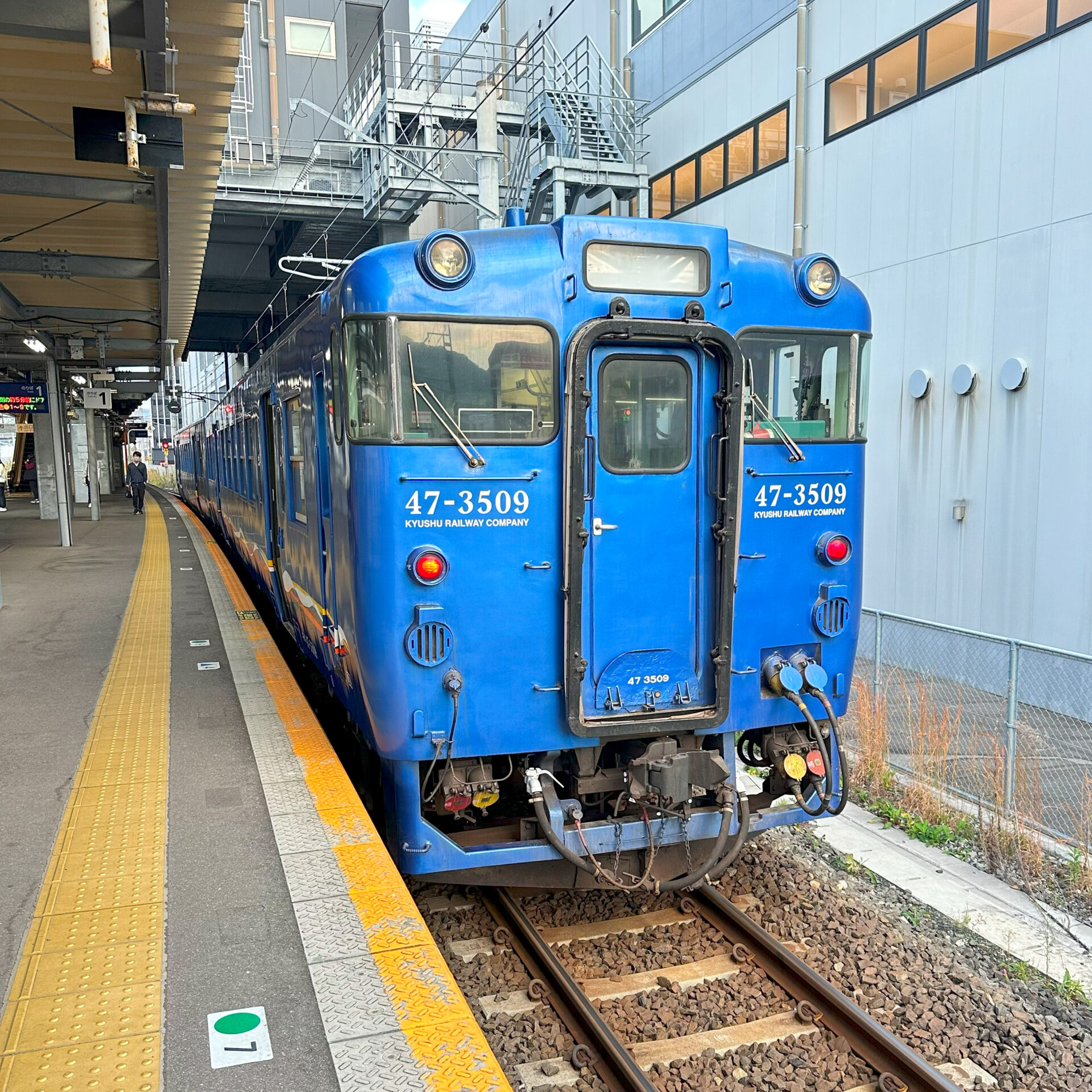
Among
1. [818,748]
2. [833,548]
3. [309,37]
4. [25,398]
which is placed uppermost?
[309,37]

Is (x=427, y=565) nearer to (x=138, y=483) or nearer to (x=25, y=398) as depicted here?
(x=25, y=398)

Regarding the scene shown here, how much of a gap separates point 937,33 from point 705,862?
10.3 metres

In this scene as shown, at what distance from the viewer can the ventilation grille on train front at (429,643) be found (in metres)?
4.27

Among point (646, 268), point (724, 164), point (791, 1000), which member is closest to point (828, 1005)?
point (791, 1000)

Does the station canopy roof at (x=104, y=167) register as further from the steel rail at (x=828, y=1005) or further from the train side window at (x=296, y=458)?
the steel rail at (x=828, y=1005)

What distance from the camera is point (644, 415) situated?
454cm

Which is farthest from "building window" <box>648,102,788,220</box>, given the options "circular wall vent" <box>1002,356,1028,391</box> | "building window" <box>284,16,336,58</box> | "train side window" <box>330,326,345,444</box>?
"building window" <box>284,16,336,58</box>

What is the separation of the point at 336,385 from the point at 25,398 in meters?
18.2

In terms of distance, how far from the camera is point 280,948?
3404 mm

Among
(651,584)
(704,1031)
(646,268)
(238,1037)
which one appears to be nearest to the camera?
(238,1037)

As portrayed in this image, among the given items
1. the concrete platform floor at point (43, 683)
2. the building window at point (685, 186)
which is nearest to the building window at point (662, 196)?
the building window at point (685, 186)

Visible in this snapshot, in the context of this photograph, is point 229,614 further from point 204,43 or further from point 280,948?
point 280,948

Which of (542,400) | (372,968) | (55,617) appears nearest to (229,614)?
(55,617)

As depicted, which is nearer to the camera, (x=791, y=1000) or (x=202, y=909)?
(x=202, y=909)
